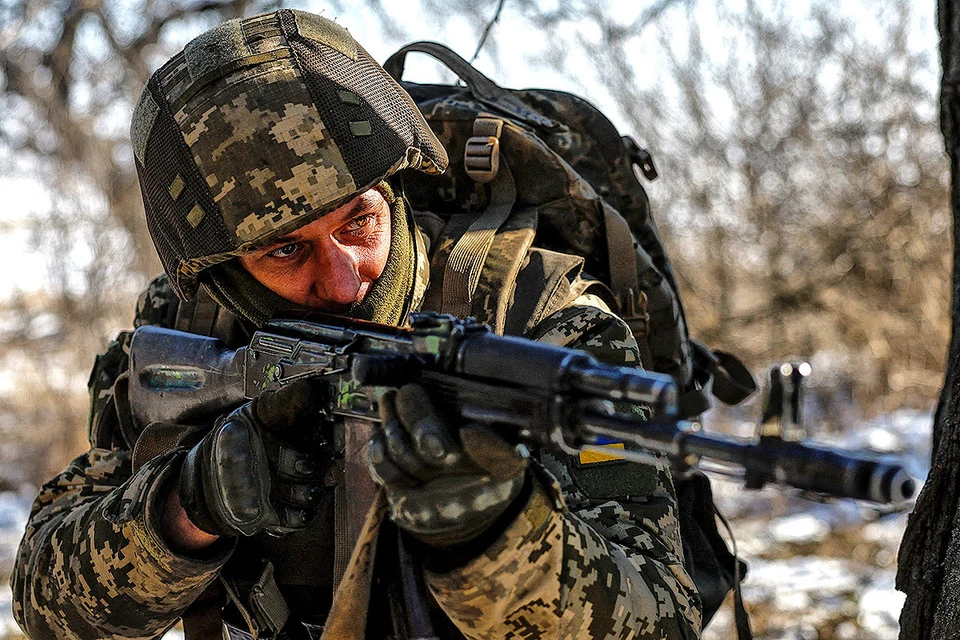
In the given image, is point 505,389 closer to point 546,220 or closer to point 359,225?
point 359,225

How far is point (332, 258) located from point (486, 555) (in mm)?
813

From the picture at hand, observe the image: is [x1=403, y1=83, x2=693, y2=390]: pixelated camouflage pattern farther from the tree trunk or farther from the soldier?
the tree trunk

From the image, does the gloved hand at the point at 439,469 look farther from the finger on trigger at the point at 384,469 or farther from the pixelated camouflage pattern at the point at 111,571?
the pixelated camouflage pattern at the point at 111,571

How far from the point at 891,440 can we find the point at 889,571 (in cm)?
299

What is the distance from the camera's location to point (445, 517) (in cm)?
162

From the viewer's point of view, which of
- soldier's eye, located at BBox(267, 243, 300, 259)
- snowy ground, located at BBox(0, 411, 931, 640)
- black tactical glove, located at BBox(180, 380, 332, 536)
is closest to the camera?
black tactical glove, located at BBox(180, 380, 332, 536)

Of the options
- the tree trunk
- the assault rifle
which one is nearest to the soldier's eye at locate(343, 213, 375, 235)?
the assault rifle

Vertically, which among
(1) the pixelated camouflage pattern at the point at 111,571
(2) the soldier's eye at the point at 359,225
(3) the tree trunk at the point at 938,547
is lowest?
(1) the pixelated camouflage pattern at the point at 111,571

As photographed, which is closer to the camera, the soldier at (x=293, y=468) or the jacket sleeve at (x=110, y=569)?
the soldier at (x=293, y=468)

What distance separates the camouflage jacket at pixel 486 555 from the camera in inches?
67.9

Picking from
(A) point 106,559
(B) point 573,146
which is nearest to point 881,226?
(B) point 573,146

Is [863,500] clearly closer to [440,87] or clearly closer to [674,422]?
[674,422]

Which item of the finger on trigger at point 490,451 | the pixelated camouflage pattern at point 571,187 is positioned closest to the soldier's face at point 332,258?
the pixelated camouflage pattern at point 571,187

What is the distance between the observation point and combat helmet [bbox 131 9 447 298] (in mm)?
2191
